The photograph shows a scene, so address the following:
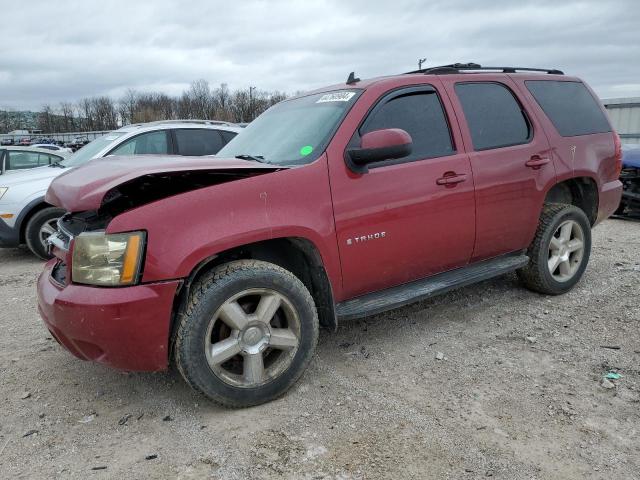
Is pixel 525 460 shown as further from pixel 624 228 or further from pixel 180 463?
pixel 624 228

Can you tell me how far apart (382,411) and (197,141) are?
5.88 meters

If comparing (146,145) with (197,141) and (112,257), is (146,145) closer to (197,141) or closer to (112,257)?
(197,141)

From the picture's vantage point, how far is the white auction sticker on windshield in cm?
356

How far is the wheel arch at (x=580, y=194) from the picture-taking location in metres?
4.71

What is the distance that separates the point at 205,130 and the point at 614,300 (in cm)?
590

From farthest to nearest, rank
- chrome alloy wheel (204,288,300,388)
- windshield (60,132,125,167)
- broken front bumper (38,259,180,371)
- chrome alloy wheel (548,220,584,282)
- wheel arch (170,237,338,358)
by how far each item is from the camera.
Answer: windshield (60,132,125,167) < chrome alloy wheel (548,220,584,282) < wheel arch (170,237,338,358) < chrome alloy wheel (204,288,300,388) < broken front bumper (38,259,180,371)

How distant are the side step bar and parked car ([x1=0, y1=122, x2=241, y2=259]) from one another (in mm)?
4440

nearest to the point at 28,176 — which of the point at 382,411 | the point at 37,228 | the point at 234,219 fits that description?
the point at 37,228

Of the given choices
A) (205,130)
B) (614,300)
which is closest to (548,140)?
(614,300)

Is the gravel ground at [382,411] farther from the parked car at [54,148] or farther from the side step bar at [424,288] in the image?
the parked car at [54,148]

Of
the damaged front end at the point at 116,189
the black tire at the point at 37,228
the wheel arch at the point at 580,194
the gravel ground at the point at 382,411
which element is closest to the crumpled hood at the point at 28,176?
the black tire at the point at 37,228

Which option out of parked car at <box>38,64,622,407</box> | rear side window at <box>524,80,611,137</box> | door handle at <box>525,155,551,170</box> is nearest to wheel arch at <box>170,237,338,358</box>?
parked car at <box>38,64,622,407</box>

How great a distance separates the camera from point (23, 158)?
28.6ft

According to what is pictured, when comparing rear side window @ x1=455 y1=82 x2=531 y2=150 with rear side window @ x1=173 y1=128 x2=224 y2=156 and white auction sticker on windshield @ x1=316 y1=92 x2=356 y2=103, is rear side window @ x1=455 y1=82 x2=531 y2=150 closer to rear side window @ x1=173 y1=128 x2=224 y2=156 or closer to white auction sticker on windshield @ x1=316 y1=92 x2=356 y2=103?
white auction sticker on windshield @ x1=316 y1=92 x2=356 y2=103
